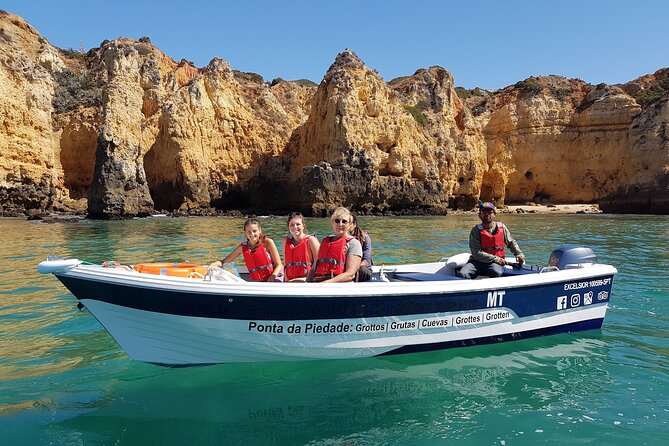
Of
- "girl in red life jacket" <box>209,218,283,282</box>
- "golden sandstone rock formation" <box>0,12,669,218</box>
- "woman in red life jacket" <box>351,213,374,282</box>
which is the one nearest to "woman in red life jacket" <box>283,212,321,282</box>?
"girl in red life jacket" <box>209,218,283,282</box>

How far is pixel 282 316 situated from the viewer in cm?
451

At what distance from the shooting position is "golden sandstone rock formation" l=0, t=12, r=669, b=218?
33.4 meters

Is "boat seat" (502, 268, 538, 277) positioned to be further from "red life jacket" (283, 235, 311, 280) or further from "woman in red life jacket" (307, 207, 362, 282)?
"red life jacket" (283, 235, 311, 280)

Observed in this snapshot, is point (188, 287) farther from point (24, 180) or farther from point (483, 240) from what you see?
point (24, 180)

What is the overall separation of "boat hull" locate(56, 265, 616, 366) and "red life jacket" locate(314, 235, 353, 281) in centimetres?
47

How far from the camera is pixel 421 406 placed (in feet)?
13.4

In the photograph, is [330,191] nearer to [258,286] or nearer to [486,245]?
[486,245]

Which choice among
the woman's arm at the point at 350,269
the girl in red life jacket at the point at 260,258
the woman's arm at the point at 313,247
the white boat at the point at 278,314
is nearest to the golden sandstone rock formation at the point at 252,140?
the girl in red life jacket at the point at 260,258

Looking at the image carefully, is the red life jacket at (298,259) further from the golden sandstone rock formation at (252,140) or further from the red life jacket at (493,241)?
the golden sandstone rock formation at (252,140)

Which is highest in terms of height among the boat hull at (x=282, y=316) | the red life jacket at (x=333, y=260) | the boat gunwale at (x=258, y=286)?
the red life jacket at (x=333, y=260)

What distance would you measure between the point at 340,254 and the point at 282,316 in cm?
96

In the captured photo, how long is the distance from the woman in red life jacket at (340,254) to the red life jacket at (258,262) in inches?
27.7

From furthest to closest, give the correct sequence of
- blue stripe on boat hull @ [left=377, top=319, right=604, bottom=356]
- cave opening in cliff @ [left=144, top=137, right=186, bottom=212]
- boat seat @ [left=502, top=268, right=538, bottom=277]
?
cave opening in cliff @ [left=144, top=137, right=186, bottom=212] → boat seat @ [left=502, top=268, right=538, bottom=277] → blue stripe on boat hull @ [left=377, top=319, right=604, bottom=356]

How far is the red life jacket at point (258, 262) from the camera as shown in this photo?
5.52 meters
